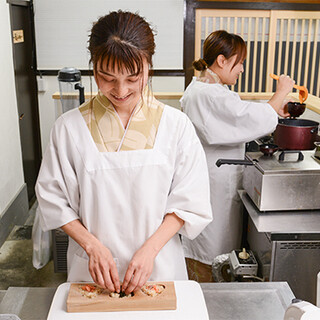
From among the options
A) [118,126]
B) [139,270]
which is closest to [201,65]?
[118,126]

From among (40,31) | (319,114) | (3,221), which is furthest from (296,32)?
(3,221)

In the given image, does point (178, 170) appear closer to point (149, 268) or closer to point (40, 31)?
point (149, 268)

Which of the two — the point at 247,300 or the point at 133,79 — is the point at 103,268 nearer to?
the point at 247,300

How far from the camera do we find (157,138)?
134cm

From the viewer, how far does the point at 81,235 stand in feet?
4.24

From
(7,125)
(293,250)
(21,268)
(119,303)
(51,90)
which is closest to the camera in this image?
(119,303)

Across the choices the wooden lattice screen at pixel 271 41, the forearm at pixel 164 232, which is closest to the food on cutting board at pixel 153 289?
the forearm at pixel 164 232

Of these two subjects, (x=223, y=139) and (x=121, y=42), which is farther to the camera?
(x=223, y=139)

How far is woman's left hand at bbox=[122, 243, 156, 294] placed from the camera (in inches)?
46.5

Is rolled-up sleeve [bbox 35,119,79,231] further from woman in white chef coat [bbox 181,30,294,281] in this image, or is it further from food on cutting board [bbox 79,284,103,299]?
woman in white chef coat [bbox 181,30,294,281]

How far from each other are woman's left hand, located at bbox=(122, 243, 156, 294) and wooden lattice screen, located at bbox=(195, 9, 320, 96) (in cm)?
367

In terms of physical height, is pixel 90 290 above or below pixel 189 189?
below

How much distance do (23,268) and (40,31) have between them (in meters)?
2.47

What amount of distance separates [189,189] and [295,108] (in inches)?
59.7
